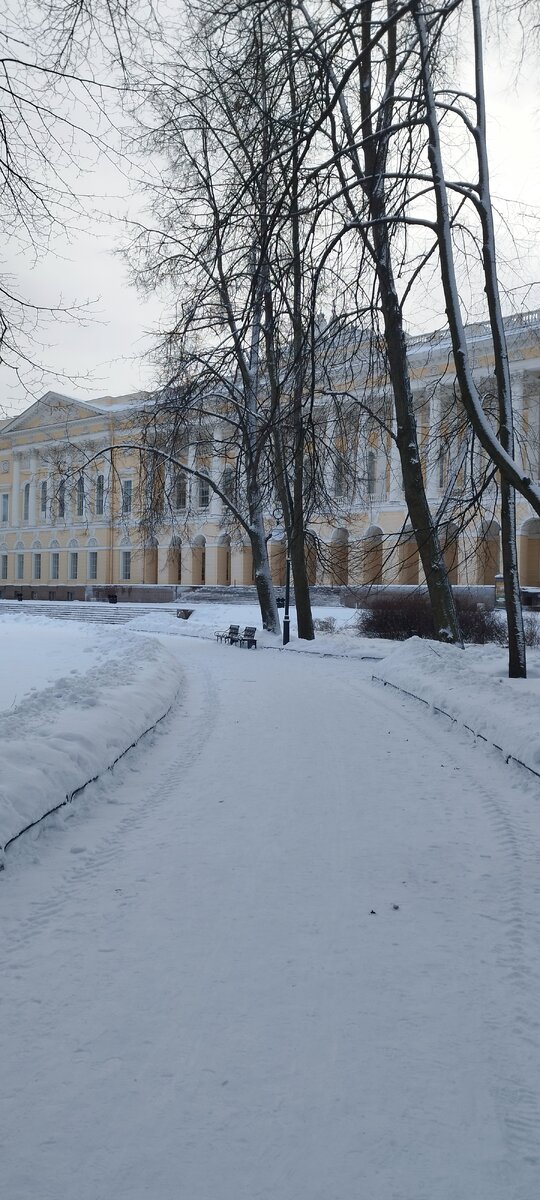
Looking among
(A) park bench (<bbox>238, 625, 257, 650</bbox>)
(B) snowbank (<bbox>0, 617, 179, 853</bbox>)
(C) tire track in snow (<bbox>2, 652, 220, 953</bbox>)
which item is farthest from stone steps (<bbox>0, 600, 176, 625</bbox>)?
(C) tire track in snow (<bbox>2, 652, 220, 953</bbox>)

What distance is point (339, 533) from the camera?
55969mm

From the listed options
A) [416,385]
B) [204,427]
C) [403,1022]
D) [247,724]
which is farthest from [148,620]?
[403,1022]

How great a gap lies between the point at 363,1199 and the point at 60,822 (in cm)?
371

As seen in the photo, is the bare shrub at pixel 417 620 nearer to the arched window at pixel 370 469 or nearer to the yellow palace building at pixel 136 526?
the arched window at pixel 370 469

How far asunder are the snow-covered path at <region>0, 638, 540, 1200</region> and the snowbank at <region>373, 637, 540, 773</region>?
1.49 meters

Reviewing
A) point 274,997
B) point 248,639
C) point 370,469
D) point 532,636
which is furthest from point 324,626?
point 274,997

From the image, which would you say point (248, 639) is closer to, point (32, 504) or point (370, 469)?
point (370, 469)

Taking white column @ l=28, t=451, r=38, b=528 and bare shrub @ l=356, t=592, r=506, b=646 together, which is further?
white column @ l=28, t=451, r=38, b=528

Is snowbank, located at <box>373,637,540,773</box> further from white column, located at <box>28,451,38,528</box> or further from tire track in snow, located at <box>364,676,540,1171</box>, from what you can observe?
white column, located at <box>28,451,38,528</box>

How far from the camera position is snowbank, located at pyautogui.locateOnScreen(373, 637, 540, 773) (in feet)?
26.0

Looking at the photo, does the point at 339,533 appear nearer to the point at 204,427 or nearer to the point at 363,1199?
the point at 204,427

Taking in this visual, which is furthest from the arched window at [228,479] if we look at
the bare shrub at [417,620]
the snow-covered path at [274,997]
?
the snow-covered path at [274,997]

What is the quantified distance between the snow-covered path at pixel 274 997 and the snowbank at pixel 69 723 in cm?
26

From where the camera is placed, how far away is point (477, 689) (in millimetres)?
10742
